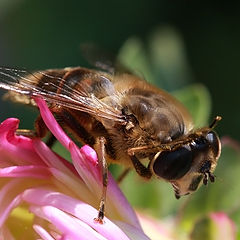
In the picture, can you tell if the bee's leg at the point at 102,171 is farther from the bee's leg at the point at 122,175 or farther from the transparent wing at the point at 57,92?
the bee's leg at the point at 122,175

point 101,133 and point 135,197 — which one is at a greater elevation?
point 101,133

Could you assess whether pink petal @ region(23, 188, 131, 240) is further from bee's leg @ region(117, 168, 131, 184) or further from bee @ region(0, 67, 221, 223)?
bee's leg @ region(117, 168, 131, 184)

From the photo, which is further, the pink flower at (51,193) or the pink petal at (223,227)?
the pink petal at (223,227)

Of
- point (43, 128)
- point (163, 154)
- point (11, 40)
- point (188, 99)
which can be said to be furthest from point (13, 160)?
point (11, 40)

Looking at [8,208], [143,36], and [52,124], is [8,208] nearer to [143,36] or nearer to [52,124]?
[52,124]

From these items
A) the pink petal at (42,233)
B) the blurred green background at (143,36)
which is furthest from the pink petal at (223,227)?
the blurred green background at (143,36)

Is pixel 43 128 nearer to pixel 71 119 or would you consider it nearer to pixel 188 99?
pixel 71 119

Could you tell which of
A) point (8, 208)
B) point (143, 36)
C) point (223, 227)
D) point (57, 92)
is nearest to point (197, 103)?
point (223, 227)

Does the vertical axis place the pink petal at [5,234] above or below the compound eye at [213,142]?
below
